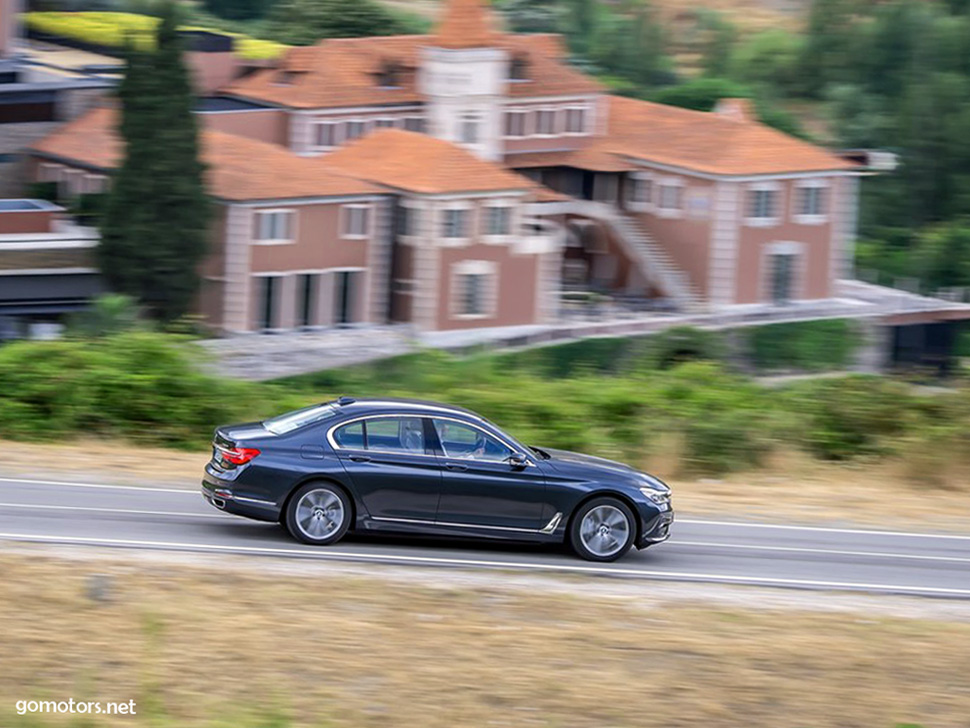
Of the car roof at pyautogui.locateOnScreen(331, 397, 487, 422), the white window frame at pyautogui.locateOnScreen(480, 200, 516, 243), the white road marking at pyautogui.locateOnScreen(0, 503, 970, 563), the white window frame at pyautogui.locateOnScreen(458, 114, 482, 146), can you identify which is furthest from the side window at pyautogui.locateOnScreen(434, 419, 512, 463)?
the white window frame at pyautogui.locateOnScreen(458, 114, 482, 146)

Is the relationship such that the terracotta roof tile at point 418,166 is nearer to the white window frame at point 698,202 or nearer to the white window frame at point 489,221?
the white window frame at point 489,221

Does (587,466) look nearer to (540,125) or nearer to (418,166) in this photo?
(418,166)

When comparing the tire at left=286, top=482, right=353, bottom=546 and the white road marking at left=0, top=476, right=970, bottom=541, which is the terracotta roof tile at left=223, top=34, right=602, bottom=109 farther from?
the tire at left=286, top=482, right=353, bottom=546

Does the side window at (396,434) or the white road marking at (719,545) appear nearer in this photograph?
the side window at (396,434)

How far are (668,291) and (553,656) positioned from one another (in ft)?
184

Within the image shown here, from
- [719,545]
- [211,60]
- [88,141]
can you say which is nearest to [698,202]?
[211,60]

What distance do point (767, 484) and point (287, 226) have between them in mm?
36488

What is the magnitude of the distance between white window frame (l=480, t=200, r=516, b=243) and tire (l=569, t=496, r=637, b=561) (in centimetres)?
4474

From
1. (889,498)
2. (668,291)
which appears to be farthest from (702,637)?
(668,291)

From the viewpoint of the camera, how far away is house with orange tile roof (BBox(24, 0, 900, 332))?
56125mm

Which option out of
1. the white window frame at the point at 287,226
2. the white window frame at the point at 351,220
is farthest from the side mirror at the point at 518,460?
the white window frame at the point at 351,220

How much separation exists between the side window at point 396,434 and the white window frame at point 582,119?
5748 cm

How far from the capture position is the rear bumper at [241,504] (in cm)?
1449

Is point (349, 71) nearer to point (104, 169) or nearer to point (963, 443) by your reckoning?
point (104, 169)
